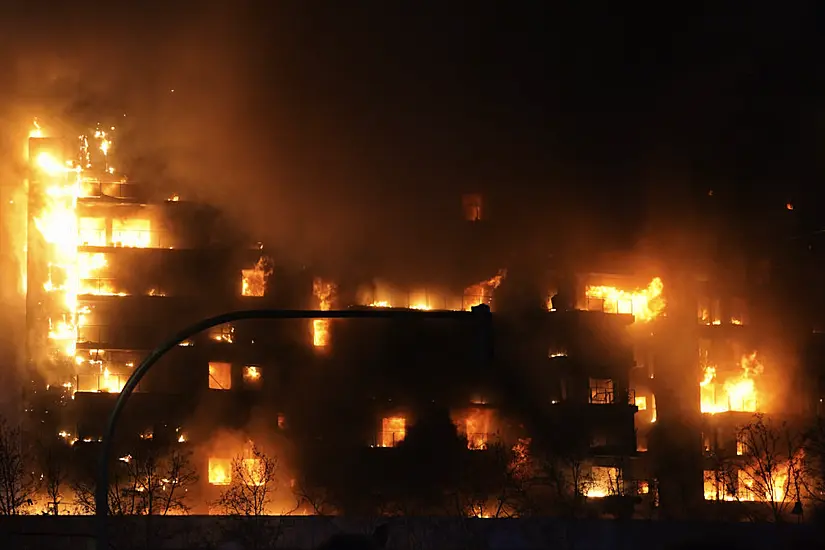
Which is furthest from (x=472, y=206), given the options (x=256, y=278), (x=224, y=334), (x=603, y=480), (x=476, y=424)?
(x=603, y=480)

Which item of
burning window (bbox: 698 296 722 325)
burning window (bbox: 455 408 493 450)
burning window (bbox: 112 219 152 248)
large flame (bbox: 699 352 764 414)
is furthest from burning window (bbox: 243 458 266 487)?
burning window (bbox: 698 296 722 325)

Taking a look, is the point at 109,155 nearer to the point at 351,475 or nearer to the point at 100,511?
the point at 351,475

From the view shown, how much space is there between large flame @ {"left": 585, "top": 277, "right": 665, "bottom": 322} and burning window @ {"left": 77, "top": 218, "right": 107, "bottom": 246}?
3531cm

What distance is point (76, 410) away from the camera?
67000 millimetres

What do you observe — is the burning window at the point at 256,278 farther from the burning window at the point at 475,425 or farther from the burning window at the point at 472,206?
the burning window at the point at 475,425

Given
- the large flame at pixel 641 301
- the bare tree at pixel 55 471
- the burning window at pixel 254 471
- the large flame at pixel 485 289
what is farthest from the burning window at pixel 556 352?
the bare tree at pixel 55 471

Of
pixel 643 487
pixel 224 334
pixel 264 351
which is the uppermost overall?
pixel 224 334

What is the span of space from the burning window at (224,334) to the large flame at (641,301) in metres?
27.1

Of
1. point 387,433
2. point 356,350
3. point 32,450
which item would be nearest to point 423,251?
point 356,350

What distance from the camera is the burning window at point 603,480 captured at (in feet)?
230

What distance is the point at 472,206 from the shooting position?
76.4m

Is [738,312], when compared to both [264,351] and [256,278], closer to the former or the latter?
[264,351]

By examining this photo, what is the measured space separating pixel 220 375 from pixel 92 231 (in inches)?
514

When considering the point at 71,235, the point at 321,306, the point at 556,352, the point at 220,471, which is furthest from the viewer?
the point at 556,352
